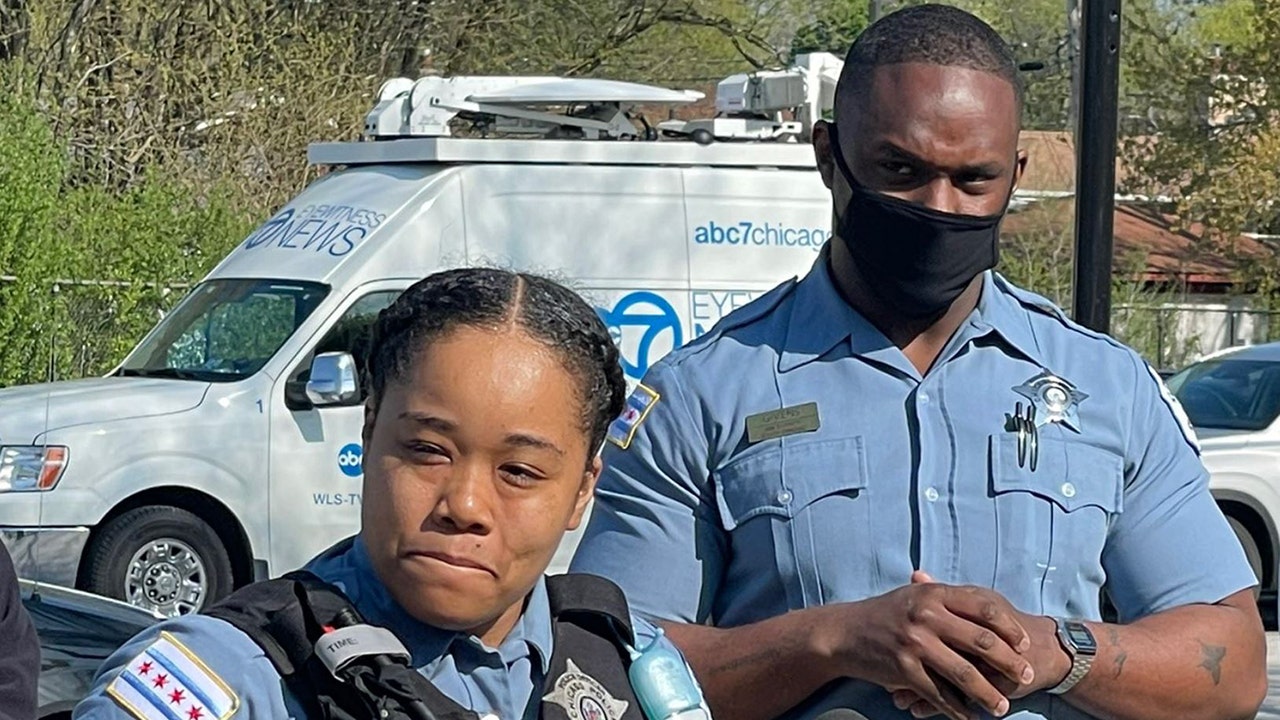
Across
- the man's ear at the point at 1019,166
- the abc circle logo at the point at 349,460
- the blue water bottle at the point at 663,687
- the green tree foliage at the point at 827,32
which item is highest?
the man's ear at the point at 1019,166

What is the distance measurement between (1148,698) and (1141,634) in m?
0.08

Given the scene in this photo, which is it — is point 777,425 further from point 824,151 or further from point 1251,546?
point 1251,546

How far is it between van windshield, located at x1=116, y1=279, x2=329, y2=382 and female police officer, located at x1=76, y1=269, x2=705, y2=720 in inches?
329

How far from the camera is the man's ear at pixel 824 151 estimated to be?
8.76 ft

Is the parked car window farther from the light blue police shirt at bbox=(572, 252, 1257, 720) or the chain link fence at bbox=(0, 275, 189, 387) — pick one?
the light blue police shirt at bbox=(572, 252, 1257, 720)

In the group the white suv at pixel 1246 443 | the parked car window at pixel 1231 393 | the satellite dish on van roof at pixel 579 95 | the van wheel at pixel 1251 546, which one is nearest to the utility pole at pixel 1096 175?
the satellite dish on van roof at pixel 579 95

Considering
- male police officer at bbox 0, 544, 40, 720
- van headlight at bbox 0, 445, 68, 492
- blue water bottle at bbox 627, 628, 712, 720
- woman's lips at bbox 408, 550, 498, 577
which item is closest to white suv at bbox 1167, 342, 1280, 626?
van headlight at bbox 0, 445, 68, 492

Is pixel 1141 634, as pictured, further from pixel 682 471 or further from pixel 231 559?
pixel 231 559

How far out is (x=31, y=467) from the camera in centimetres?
1010

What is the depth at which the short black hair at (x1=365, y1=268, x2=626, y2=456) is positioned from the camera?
1.92 m

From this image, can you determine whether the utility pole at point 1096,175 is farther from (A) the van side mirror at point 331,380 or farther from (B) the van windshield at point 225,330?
(B) the van windshield at point 225,330

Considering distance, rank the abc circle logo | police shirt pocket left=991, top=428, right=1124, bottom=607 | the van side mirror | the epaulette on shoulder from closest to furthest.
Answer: police shirt pocket left=991, top=428, right=1124, bottom=607
the epaulette on shoulder
the van side mirror
the abc circle logo

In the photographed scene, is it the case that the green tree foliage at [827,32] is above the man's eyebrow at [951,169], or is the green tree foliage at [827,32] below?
below

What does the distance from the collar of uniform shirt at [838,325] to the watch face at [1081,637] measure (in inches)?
14.8
